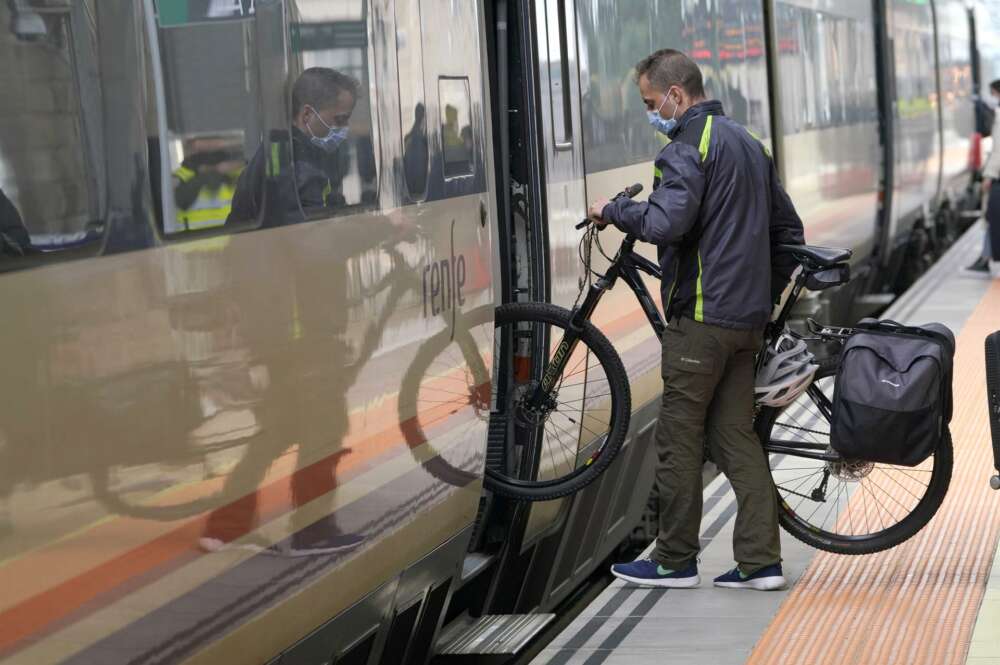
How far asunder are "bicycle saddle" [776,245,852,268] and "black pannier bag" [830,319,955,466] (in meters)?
0.27

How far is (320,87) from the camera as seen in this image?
4.04 m

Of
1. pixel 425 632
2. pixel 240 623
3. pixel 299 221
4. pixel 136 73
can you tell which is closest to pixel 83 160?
pixel 136 73

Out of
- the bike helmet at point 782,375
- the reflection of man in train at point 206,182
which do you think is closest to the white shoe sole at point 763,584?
the bike helmet at point 782,375

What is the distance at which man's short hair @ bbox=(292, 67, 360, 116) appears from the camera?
3.91m

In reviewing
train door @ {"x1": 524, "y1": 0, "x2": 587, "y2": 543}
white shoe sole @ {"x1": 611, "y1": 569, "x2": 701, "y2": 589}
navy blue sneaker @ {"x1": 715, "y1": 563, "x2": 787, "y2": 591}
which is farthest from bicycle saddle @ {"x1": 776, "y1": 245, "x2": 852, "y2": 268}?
white shoe sole @ {"x1": 611, "y1": 569, "x2": 701, "y2": 589}

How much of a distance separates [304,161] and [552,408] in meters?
2.01

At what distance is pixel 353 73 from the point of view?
4.24 meters

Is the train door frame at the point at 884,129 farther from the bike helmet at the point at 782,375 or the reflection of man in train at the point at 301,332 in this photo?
the reflection of man in train at the point at 301,332

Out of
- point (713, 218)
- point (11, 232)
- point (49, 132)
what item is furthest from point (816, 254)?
point (11, 232)

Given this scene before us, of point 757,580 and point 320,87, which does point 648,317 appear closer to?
point 757,580

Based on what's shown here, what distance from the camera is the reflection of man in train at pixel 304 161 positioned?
368 centimetres

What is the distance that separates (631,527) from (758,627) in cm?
239

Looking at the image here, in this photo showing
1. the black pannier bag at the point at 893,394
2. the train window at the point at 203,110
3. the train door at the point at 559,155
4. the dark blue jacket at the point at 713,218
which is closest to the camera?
the train window at the point at 203,110

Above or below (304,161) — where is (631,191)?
below
